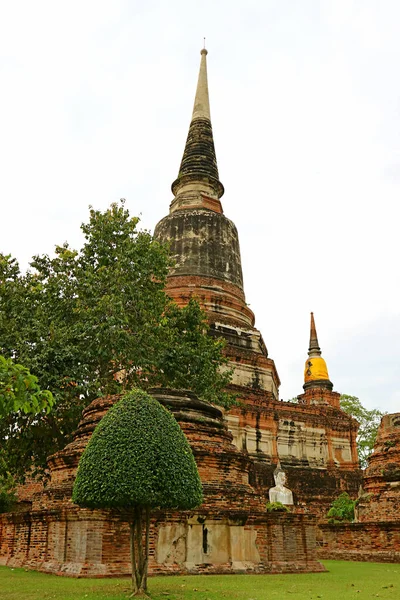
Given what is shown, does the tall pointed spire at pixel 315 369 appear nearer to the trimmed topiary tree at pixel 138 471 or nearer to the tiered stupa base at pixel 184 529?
the tiered stupa base at pixel 184 529

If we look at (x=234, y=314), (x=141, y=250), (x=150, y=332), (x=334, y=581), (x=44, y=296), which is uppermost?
(x=234, y=314)

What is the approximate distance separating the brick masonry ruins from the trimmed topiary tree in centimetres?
256

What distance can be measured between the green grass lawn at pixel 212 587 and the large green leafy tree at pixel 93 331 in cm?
563

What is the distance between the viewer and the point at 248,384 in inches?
1030

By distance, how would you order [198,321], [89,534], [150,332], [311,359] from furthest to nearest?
[311,359], [198,321], [150,332], [89,534]

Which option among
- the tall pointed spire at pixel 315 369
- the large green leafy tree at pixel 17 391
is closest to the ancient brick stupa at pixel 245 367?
the tall pointed spire at pixel 315 369

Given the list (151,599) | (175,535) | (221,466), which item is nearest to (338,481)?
Answer: (221,466)

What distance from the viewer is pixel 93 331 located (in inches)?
610

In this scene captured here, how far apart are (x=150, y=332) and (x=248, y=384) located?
10.7 meters

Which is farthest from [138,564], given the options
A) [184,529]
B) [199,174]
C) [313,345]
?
[313,345]

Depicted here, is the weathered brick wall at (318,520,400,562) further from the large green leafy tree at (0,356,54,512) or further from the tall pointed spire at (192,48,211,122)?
the tall pointed spire at (192,48,211,122)

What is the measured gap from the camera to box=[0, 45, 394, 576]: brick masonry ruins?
32.8 feet

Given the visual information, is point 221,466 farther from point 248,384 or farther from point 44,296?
point 248,384

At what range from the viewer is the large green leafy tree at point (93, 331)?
49.6 ft
